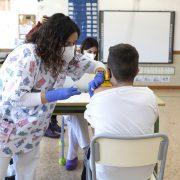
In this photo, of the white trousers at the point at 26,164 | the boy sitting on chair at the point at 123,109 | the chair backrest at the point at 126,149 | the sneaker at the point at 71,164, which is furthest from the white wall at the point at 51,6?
the chair backrest at the point at 126,149

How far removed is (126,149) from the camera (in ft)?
4.34

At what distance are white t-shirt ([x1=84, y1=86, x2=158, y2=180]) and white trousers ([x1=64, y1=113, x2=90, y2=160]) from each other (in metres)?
1.03

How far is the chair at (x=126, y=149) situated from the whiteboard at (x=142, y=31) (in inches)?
166

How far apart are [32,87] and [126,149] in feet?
1.91

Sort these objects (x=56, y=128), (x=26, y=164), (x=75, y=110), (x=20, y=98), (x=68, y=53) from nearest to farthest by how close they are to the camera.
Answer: (x=20, y=98) < (x=68, y=53) < (x=26, y=164) < (x=75, y=110) < (x=56, y=128)

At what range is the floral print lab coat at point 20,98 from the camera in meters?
1.50

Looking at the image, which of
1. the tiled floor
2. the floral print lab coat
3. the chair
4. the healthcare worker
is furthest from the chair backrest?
the tiled floor

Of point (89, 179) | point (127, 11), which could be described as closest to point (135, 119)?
point (89, 179)

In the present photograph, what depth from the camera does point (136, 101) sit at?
1.36 m

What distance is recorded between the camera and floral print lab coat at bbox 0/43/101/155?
59.0 inches

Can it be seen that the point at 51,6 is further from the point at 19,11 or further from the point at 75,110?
the point at 75,110

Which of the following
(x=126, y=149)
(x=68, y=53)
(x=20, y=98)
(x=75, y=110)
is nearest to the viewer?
(x=126, y=149)

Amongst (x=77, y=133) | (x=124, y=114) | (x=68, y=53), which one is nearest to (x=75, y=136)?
(x=77, y=133)

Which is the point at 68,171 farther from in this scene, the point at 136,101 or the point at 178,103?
the point at 178,103
